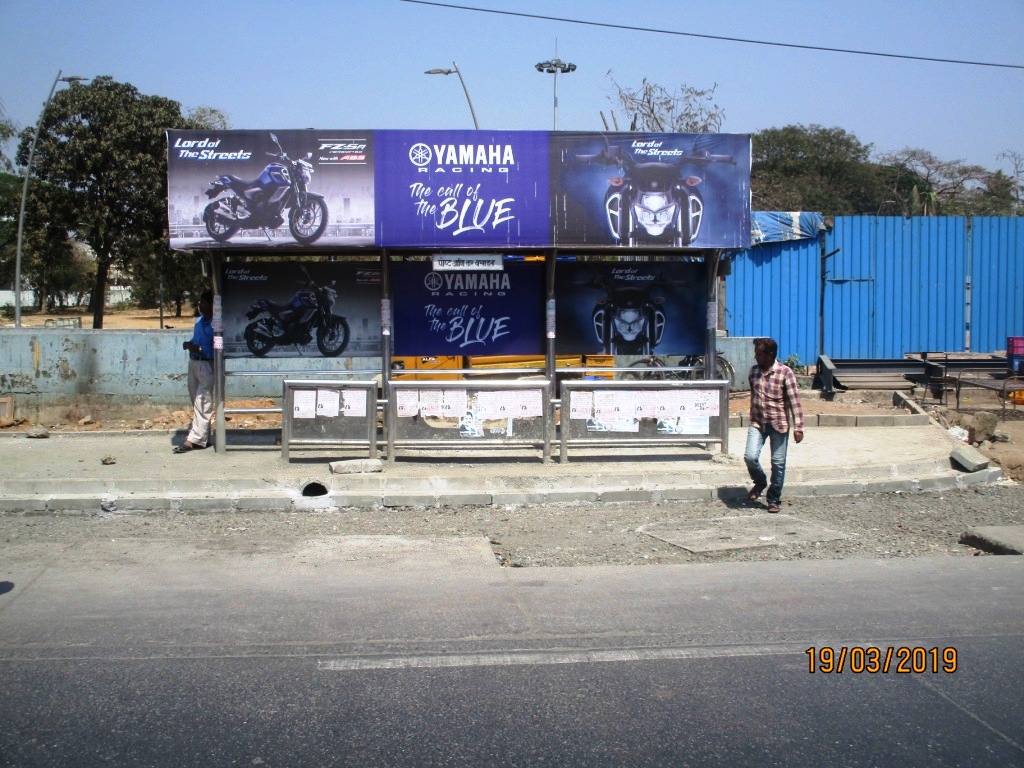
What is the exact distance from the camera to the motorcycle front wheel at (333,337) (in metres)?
11.2

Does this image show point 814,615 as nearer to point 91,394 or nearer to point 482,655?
point 482,655

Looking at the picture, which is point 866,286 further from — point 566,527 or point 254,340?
point 254,340

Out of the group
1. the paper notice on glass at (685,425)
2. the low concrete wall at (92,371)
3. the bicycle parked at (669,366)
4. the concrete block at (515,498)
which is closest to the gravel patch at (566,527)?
the concrete block at (515,498)

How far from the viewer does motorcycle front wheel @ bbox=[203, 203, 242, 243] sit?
10289mm

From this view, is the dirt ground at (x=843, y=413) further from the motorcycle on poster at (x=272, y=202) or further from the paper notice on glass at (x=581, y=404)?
the paper notice on glass at (x=581, y=404)

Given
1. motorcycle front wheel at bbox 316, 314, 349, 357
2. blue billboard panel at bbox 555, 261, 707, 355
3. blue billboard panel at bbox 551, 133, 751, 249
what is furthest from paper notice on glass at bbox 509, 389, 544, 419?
motorcycle front wheel at bbox 316, 314, 349, 357

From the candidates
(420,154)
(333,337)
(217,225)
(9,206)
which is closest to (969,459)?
(420,154)

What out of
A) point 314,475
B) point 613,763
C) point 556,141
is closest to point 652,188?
point 556,141

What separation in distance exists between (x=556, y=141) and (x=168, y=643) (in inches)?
292

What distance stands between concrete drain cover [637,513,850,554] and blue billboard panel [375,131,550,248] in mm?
3928

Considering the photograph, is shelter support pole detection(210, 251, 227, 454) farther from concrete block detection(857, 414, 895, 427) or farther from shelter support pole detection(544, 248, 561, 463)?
concrete block detection(857, 414, 895, 427)

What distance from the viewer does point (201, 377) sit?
11336 mm
